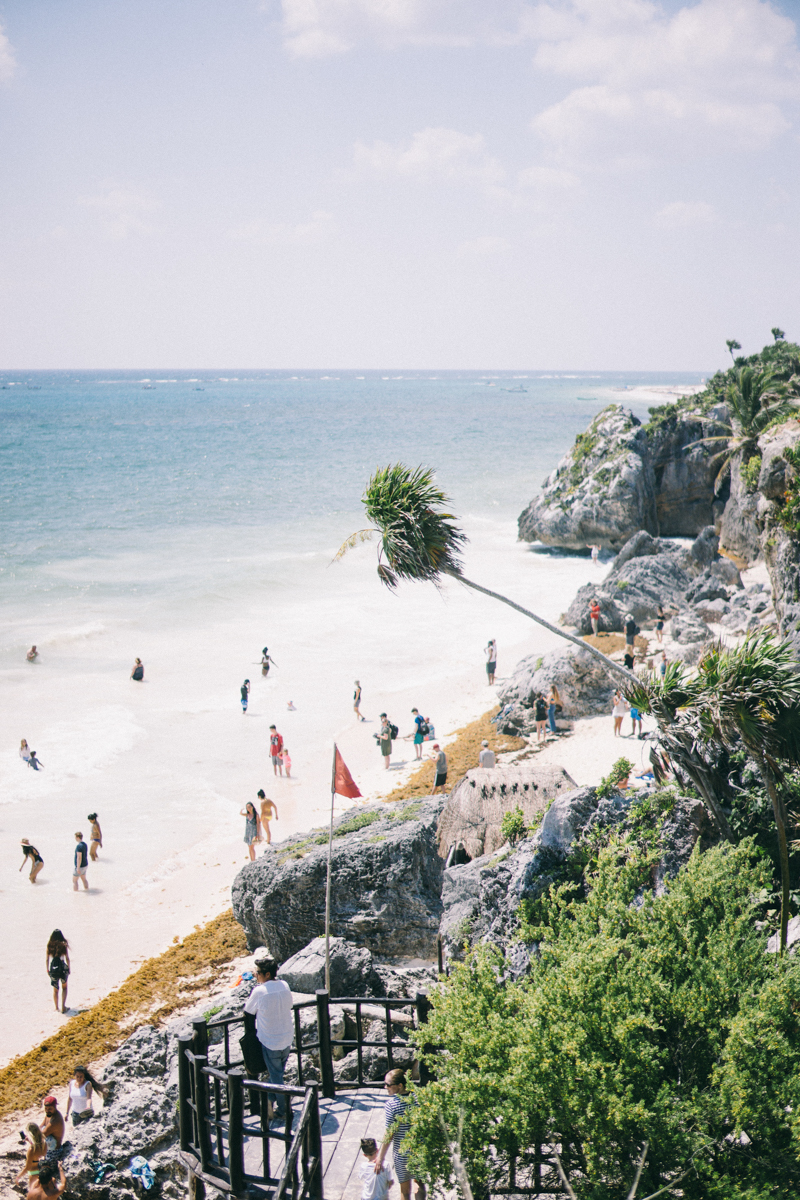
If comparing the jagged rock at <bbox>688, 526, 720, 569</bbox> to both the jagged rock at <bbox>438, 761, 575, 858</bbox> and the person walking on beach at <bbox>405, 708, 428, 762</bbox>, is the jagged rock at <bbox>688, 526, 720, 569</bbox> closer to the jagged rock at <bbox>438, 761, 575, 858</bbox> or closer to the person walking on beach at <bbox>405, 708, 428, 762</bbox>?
the person walking on beach at <bbox>405, 708, 428, 762</bbox>

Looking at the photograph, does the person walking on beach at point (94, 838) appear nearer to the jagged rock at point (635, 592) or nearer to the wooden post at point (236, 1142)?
the wooden post at point (236, 1142)

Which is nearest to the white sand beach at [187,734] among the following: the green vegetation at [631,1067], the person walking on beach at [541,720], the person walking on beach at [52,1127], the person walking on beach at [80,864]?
the person walking on beach at [80,864]

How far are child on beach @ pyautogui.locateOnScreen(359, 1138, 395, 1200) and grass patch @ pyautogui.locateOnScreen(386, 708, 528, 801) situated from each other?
13.9 meters

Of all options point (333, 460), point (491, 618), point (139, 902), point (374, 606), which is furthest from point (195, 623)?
point (333, 460)

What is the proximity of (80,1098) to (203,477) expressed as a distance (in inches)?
3018

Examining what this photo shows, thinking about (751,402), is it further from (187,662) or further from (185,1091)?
(185,1091)

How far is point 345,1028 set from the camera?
1095 centimetres

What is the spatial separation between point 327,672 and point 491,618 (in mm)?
10141

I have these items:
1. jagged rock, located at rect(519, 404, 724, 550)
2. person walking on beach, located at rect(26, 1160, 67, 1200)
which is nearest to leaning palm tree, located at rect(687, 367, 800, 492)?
jagged rock, located at rect(519, 404, 724, 550)

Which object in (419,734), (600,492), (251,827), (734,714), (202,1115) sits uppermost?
(600,492)

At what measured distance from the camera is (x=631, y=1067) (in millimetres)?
7258

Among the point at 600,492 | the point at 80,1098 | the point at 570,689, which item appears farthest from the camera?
the point at 600,492

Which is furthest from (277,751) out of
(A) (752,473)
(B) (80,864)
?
(A) (752,473)

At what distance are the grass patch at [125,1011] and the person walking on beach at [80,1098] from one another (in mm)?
1420
